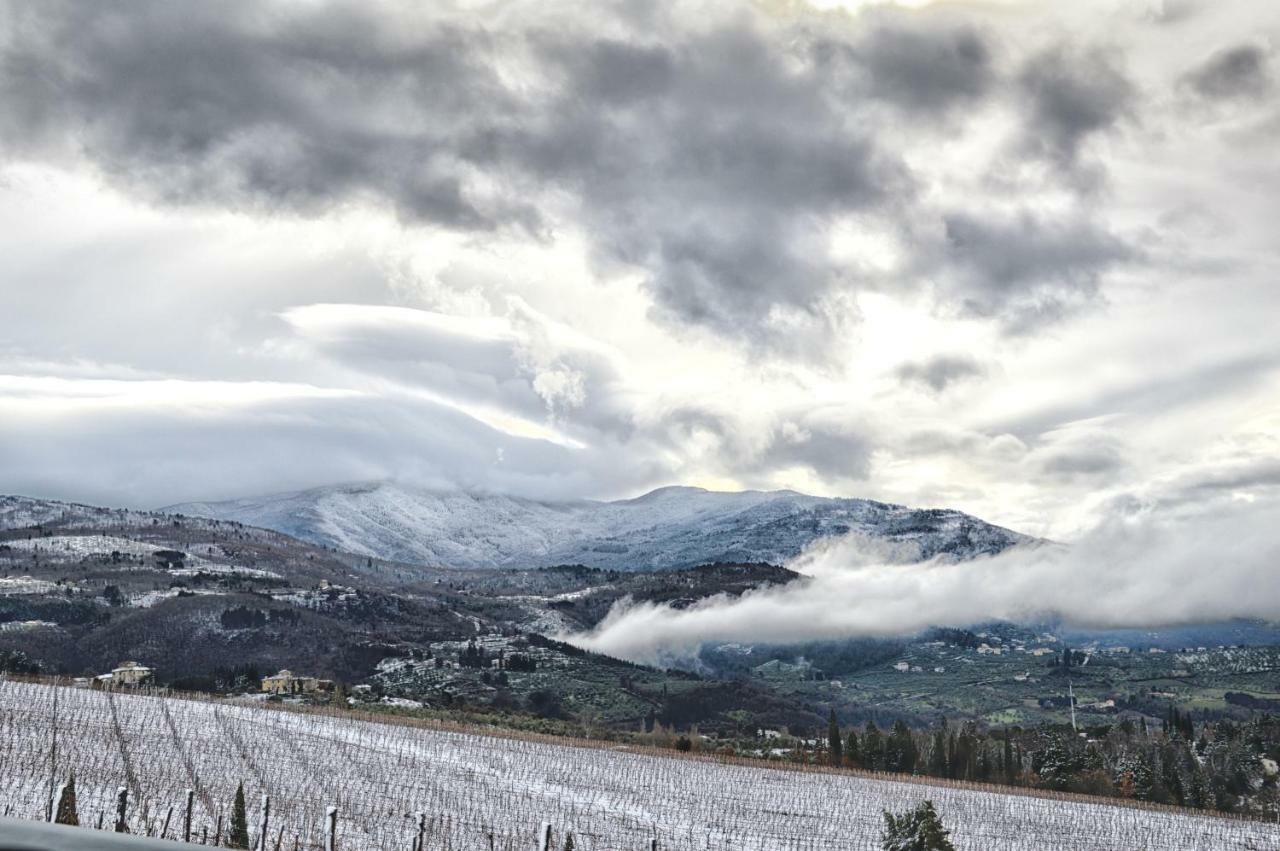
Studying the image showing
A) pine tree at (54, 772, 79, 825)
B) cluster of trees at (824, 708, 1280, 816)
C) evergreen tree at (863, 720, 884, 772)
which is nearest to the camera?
pine tree at (54, 772, 79, 825)

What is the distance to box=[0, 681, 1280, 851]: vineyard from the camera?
56.2 meters

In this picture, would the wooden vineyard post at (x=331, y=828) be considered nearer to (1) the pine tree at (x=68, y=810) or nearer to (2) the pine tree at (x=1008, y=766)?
(1) the pine tree at (x=68, y=810)

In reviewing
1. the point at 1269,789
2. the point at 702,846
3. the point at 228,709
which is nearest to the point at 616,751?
the point at 228,709

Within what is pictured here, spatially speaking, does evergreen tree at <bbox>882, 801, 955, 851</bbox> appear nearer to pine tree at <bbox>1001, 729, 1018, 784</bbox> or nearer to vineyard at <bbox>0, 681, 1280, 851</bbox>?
vineyard at <bbox>0, 681, 1280, 851</bbox>

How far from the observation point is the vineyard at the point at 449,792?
56250 millimetres

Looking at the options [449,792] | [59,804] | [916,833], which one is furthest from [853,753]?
[59,804]

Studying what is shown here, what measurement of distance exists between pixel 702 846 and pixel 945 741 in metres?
117

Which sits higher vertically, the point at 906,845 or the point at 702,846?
the point at 906,845

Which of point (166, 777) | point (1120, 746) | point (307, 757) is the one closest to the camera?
point (166, 777)

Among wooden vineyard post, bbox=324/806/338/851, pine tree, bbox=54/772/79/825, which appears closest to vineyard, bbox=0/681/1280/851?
wooden vineyard post, bbox=324/806/338/851

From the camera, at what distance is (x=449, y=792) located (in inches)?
2908

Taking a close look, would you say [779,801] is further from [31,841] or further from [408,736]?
[31,841]

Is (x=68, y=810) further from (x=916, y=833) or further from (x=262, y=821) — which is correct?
(x=916, y=833)

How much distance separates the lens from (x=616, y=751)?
4774 inches
